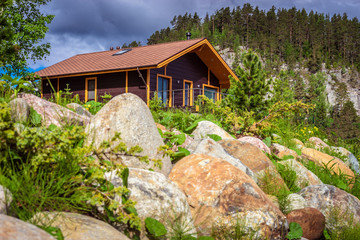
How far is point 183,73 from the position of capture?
20.3 m

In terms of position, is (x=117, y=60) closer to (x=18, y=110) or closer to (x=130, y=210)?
(x=18, y=110)

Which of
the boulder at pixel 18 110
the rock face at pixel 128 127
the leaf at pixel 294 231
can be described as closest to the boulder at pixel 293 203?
→ the leaf at pixel 294 231

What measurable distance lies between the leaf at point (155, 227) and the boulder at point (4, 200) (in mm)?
1071

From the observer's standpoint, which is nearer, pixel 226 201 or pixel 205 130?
pixel 226 201

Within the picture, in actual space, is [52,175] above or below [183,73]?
below

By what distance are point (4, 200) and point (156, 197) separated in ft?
4.11

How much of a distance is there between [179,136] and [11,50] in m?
2.60

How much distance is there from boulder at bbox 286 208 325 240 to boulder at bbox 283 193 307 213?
0.46ft

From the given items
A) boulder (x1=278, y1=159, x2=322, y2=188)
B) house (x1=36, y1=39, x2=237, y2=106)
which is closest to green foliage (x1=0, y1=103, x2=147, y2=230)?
boulder (x1=278, y1=159, x2=322, y2=188)

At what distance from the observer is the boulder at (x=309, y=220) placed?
392cm

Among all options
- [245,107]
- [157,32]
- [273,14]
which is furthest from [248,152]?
[273,14]

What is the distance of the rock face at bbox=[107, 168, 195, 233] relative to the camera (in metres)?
2.80

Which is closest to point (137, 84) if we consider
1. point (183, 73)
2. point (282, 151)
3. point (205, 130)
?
point (183, 73)

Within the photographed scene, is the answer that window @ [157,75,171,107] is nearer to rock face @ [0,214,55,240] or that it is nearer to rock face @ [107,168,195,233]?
rock face @ [107,168,195,233]
